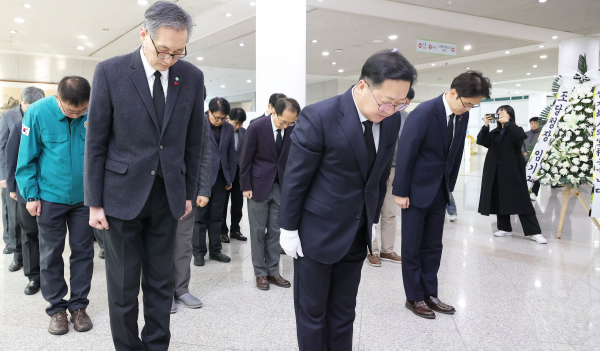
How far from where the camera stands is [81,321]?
263cm

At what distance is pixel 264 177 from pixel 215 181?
1.02m

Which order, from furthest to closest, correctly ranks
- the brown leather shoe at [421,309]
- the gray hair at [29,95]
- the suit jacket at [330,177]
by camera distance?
the gray hair at [29,95], the brown leather shoe at [421,309], the suit jacket at [330,177]

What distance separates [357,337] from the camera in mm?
2619

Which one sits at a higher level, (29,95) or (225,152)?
(29,95)

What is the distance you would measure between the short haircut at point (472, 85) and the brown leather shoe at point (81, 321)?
2915mm

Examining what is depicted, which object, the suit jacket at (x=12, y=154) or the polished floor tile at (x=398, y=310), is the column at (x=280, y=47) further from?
the suit jacket at (x=12, y=154)

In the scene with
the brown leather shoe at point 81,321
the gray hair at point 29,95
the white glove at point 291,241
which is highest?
the gray hair at point 29,95

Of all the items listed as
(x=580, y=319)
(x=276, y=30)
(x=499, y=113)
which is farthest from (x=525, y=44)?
(x=580, y=319)

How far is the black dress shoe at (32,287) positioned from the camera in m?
3.27

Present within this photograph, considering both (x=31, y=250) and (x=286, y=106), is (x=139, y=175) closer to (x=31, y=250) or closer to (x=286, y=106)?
(x=286, y=106)

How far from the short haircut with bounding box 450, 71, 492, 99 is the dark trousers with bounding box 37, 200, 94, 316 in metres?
2.64

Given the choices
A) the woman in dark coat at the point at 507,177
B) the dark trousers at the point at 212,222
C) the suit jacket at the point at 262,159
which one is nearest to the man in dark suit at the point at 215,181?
the dark trousers at the point at 212,222

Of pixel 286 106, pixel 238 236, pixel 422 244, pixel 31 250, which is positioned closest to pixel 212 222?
pixel 238 236

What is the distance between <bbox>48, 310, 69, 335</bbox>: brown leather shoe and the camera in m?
2.55
